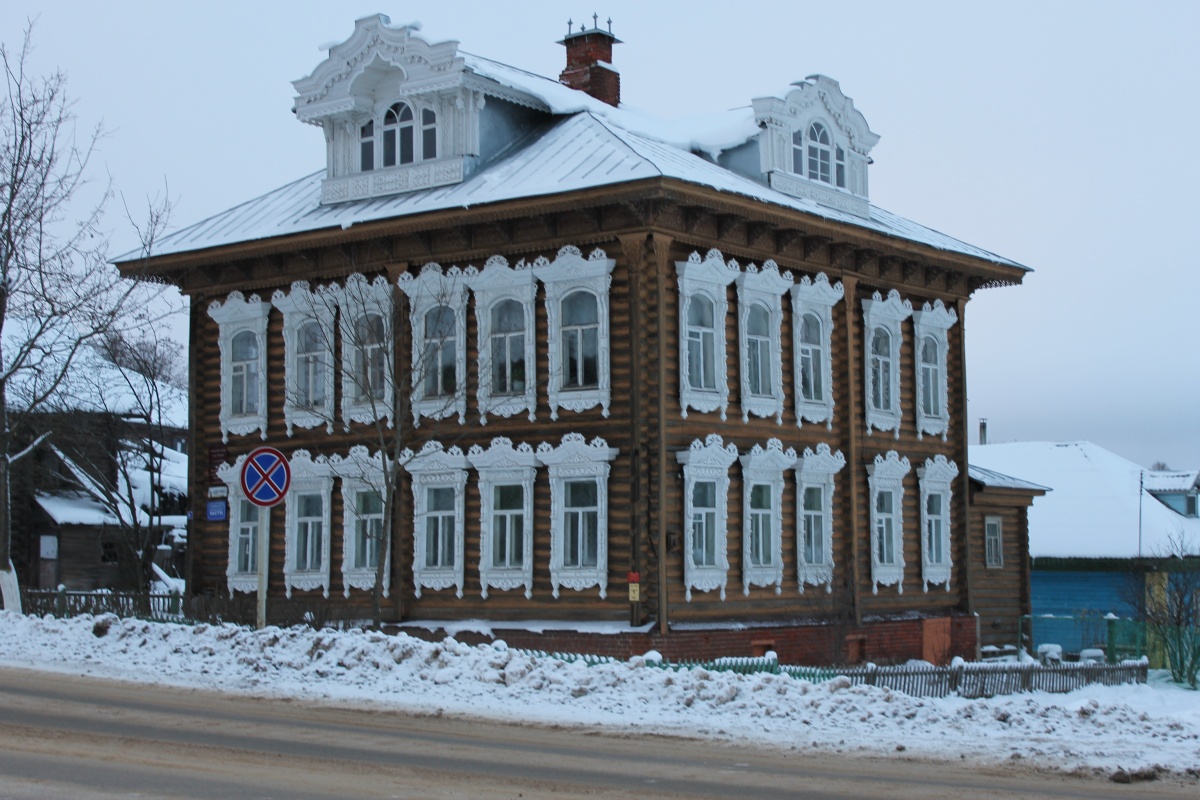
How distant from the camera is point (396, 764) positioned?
13.4m

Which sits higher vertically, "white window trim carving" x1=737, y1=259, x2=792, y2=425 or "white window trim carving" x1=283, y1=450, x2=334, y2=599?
"white window trim carving" x1=737, y1=259, x2=792, y2=425

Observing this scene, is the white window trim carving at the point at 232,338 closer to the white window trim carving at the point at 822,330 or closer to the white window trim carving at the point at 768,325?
the white window trim carving at the point at 768,325

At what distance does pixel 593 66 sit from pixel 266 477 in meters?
16.6

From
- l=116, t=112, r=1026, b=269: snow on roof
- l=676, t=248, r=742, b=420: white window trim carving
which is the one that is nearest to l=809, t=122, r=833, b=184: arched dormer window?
l=116, t=112, r=1026, b=269: snow on roof

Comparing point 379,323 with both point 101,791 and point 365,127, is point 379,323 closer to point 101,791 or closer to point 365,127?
point 365,127

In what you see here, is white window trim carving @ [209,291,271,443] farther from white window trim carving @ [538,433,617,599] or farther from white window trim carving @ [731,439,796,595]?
white window trim carving @ [731,439,796,595]

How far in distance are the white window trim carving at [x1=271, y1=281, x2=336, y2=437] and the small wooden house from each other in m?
0.06

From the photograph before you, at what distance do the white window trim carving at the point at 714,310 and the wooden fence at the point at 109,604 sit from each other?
9634 mm

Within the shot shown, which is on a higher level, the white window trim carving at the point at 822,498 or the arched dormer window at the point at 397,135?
the arched dormer window at the point at 397,135

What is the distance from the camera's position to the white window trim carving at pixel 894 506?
3055cm

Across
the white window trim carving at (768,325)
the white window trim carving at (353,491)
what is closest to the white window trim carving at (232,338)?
the white window trim carving at (353,491)

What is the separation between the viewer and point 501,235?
27453 mm

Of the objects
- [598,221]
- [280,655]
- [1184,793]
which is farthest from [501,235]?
[1184,793]

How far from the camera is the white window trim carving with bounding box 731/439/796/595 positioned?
89.3ft
